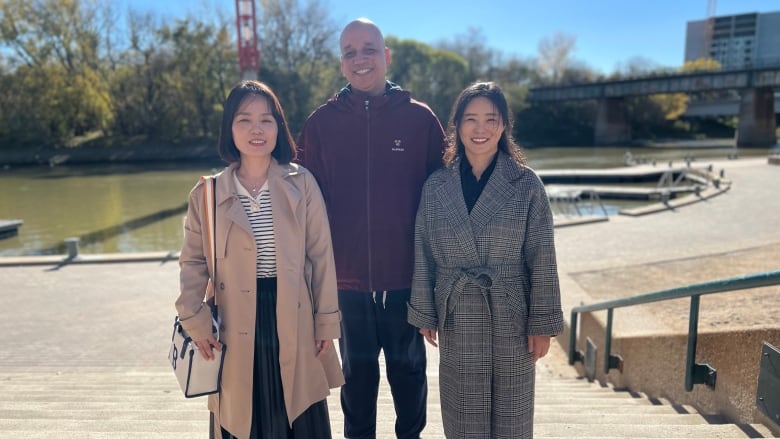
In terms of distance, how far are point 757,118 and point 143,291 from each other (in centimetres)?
4866

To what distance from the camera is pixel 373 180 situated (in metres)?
2.45

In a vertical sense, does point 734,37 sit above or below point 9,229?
above

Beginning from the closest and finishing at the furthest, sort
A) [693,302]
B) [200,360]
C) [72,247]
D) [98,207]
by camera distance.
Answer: [200,360], [693,302], [72,247], [98,207]

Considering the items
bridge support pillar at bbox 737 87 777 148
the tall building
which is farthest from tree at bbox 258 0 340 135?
the tall building

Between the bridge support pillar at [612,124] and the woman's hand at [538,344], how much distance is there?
176ft

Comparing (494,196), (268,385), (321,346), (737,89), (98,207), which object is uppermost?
(737,89)

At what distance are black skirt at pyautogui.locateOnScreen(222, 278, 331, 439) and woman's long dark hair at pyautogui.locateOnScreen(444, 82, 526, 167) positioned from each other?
96cm

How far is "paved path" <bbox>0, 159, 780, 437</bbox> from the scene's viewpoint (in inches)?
199

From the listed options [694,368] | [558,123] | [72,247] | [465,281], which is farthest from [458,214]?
[558,123]

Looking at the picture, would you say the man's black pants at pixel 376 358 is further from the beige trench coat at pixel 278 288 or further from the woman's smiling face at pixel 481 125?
the woman's smiling face at pixel 481 125

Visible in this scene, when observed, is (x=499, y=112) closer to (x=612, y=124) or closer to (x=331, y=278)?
(x=331, y=278)

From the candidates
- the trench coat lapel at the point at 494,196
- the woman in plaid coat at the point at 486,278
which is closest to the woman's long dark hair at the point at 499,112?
the woman in plaid coat at the point at 486,278

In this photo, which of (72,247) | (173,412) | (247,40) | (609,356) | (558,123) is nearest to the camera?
(173,412)

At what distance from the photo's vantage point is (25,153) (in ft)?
127
